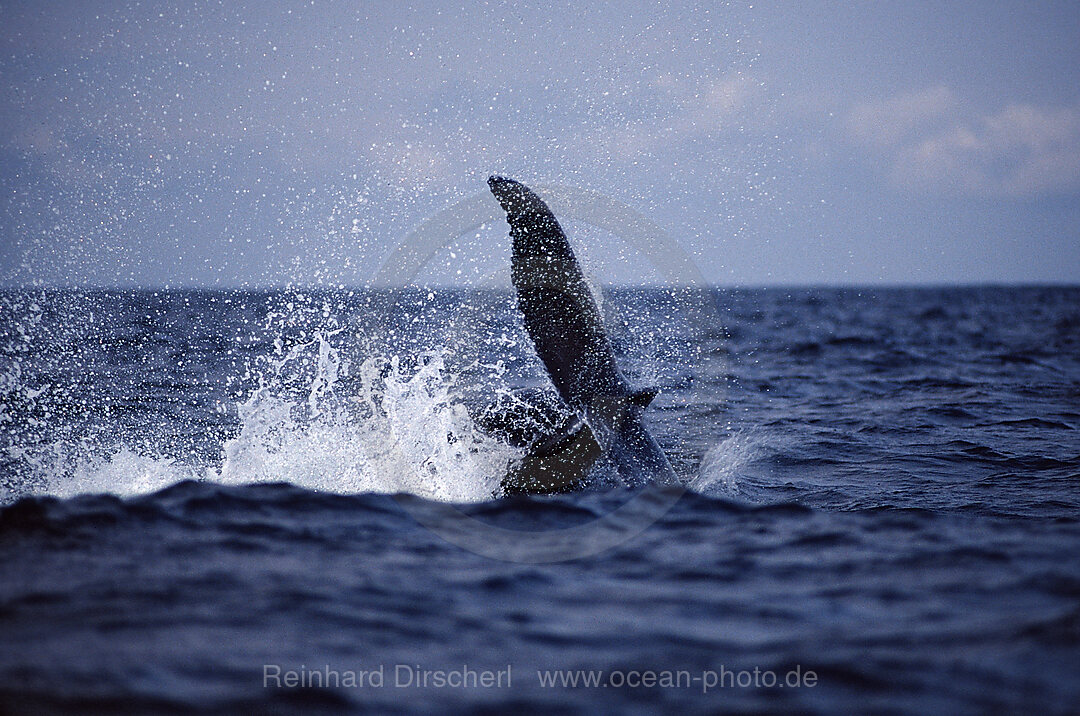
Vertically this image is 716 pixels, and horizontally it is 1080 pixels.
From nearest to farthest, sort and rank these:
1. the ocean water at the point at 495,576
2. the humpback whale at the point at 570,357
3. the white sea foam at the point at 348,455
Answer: the ocean water at the point at 495,576 < the humpback whale at the point at 570,357 < the white sea foam at the point at 348,455

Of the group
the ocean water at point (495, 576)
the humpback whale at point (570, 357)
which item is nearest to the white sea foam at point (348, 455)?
the ocean water at point (495, 576)

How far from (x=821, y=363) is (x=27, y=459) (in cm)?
2091

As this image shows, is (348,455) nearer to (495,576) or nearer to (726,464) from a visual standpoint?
(495,576)

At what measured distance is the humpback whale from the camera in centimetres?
745

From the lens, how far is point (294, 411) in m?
11.9

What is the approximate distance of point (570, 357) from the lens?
25.0 ft

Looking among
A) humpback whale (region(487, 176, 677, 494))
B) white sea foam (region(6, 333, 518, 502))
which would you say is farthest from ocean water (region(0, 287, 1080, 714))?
humpback whale (region(487, 176, 677, 494))

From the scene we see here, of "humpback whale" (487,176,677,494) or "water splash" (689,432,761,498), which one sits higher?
"humpback whale" (487,176,677,494)

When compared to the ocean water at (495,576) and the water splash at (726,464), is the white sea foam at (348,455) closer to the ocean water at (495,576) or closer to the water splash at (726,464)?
the ocean water at (495,576)

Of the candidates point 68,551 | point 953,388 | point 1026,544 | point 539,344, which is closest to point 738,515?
point 1026,544

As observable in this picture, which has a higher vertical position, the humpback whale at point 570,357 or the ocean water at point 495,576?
the humpback whale at point 570,357

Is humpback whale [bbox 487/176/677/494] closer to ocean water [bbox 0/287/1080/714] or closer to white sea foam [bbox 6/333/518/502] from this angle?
ocean water [bbox 0/287/1080/714]

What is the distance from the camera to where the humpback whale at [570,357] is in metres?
7.45

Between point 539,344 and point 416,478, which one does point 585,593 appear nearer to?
point 539,344
